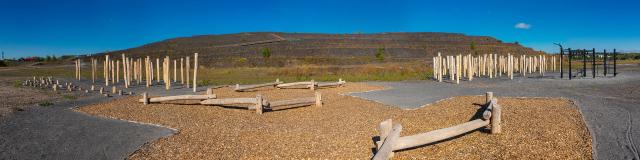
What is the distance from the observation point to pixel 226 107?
1723 cm

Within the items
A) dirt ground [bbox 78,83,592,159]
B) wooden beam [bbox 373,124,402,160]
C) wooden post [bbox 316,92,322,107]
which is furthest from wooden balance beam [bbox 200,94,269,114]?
wooden beam [bbox 373,124,402,160]

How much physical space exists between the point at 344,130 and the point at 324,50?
73.9 meters

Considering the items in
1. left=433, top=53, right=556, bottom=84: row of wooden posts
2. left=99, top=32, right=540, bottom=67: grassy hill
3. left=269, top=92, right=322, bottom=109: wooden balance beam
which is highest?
left=99, top=32, right=540, bottom=67: grassy hill

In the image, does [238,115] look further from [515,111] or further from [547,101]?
[547,101]

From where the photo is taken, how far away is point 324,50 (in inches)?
3351

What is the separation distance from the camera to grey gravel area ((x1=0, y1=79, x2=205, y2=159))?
894 cm

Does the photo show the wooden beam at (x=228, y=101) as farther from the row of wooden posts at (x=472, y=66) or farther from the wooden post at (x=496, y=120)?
the row of wooden posts at (x=472, y=66)

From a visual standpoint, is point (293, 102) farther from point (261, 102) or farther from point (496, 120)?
point (496, 120)

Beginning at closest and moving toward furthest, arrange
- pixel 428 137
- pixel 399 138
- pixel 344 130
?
pixel 399 138 < pixel 428 137 < pixel 344 130

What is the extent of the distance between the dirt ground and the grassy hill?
5194 cm

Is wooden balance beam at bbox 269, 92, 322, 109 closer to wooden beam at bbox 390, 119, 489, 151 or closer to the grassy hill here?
wooden beam at bbox 390, 119, 489, 151

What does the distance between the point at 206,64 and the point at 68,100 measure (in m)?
51.5

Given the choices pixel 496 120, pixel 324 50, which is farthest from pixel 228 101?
pixel 324 50

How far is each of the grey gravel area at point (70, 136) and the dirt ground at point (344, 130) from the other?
1.84ft
